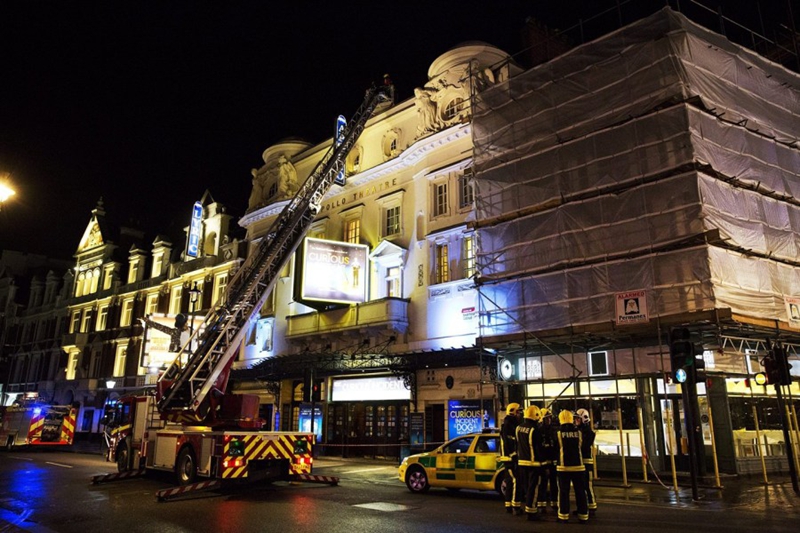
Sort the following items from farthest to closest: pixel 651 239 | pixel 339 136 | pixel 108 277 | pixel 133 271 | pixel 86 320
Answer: pixel 86 320 < pixel 108 277 < pixel 133 271 < pixel 339 136 < pixel 651 239

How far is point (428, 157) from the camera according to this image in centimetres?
2539

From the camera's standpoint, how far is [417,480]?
14.2 meters

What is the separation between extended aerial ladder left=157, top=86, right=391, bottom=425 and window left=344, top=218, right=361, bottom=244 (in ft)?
11.1

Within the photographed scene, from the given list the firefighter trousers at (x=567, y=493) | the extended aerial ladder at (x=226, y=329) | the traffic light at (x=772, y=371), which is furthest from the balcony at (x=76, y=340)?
the traffic light at (x=772, y=371)

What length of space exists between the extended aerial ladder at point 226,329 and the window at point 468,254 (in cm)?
628

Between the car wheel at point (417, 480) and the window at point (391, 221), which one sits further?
the window at point (391, 221)

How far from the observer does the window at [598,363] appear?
1795cm

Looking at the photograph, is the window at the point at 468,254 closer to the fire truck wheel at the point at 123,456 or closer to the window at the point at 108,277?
the fire truck wheel at the point at 123,456

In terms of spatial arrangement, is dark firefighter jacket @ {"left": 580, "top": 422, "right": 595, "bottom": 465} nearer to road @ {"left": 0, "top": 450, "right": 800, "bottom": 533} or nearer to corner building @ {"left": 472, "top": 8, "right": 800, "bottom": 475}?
road @ {"left": 0, "top": 450, "right": 800, "bottom": 533}

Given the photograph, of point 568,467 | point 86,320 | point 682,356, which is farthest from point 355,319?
point 86,320

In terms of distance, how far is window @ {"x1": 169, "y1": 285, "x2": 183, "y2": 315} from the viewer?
3891cm

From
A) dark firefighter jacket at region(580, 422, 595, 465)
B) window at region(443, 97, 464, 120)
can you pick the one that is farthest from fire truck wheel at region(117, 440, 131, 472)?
window at region(443, 97, 464, 120)

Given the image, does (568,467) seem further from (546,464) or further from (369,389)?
(369,389)

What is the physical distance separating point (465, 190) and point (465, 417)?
8.83 metres
